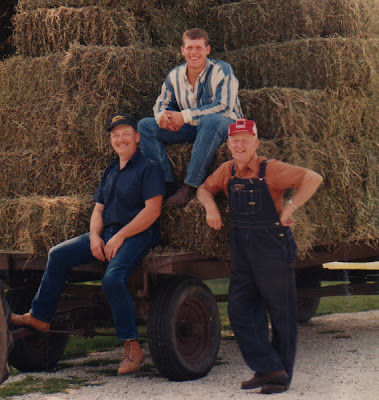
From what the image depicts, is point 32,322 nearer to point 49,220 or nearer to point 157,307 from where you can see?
point 49,220

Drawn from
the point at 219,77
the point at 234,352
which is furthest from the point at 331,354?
the point at 219,77

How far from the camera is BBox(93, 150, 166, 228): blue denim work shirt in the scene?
5480 mm

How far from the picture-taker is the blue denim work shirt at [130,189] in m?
5.48

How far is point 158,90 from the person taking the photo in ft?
21.1

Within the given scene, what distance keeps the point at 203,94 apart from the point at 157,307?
1.71 meters

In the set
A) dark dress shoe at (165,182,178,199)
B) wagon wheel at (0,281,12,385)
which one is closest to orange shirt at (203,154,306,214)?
dark dress shoe at (165,182,178,199)

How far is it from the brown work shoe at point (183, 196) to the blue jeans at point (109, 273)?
10.6 inches

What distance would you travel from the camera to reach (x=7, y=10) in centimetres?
873

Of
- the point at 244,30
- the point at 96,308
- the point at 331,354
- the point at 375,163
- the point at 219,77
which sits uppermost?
the point at 244,30

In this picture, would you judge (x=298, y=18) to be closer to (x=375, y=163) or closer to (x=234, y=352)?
(x=375, y=163)

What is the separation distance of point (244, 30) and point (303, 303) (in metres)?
3.51

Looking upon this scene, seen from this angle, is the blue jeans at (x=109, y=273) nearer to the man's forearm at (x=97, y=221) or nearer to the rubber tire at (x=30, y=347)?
the man's forearm at (x=97, y=221)

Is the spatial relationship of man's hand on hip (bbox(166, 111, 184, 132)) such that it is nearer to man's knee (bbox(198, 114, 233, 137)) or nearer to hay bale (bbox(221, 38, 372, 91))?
man's knee (bbox(198, 114, 233, 137))

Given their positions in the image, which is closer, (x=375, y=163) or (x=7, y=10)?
(x=375, y=163)
